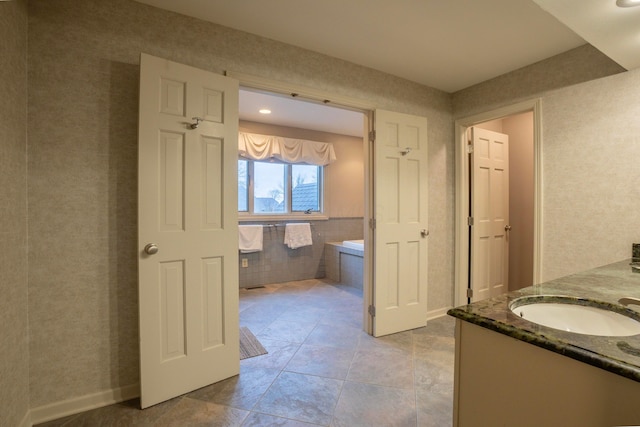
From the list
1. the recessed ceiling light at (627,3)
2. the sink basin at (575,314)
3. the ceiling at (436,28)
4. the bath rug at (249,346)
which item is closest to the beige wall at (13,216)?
the ceiling at (436,28)

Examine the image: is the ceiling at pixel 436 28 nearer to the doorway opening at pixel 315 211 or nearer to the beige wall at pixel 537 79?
the beige wall at pixel 537 79

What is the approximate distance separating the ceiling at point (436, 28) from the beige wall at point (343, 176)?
2.48 m

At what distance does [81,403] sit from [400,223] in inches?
100.0

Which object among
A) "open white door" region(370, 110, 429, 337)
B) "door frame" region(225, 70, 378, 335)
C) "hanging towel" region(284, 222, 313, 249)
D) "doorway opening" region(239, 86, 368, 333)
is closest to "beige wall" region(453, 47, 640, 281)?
"open white door" region(370, 110, 429, 337)

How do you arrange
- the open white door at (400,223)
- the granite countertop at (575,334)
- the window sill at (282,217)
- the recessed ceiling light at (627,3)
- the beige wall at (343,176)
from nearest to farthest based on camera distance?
the granite countertop at (575,334) → the recessed ceiling light at (627,3) → the open white door at (400,223) → the window sill at (282,217) → the beige wall at (343,176)

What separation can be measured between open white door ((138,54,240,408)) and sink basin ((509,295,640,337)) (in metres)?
1.61

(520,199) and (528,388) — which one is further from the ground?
(520,199)

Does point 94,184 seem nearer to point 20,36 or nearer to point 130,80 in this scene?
point 130,80

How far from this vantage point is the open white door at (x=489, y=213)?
126 inches

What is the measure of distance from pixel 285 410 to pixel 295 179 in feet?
11.9

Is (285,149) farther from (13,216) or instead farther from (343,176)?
(13,216)

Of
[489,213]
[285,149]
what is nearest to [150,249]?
[285,149]

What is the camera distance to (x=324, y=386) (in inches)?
75.4

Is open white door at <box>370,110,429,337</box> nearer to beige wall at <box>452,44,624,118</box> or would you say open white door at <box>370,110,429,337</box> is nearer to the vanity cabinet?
beige wall at <box>452,44,624,118</box>
